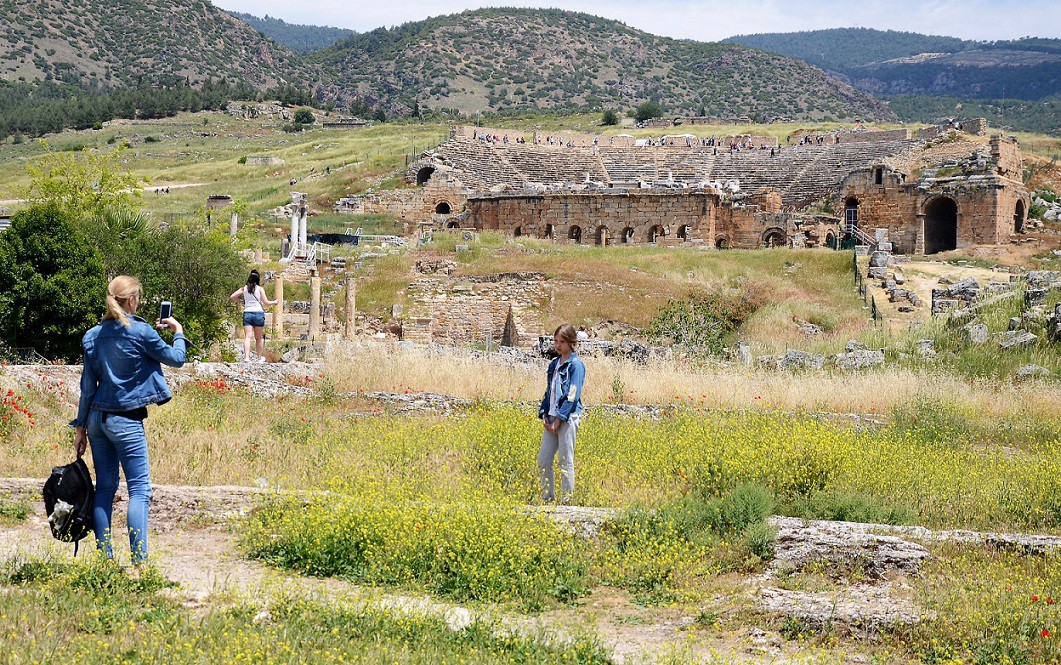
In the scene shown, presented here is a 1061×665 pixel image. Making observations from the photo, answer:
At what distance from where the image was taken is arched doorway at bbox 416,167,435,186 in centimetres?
4530

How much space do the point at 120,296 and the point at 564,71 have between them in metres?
131

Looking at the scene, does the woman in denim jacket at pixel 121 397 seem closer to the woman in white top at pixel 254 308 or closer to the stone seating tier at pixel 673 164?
the woman in white top at pixel 254 308

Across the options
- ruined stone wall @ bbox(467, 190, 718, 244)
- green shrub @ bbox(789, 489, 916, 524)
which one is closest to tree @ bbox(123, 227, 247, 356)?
green shrub @ bbox(789, 489, 916, 524)

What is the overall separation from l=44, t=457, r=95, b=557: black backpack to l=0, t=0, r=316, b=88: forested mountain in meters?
117

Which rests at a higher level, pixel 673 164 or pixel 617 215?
pixel 673 164

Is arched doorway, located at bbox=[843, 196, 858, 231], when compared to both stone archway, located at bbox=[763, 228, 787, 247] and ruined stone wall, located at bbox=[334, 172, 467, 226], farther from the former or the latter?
ruined stone wall, located at bbox=[334, 172, 467, 226]

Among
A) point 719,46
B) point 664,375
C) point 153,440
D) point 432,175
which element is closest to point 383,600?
point 153,440

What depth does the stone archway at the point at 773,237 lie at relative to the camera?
38750 mm

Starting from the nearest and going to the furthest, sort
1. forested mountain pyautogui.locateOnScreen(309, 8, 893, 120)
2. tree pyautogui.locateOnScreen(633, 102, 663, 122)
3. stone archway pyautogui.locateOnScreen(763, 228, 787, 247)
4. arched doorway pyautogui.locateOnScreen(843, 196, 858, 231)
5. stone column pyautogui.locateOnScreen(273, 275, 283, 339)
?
1. stone column pyautogui.locateOnScreen(273, 275, 283, 339)
2. stone archway pyautogui.locateOnScreen(763, 228, 787, 247)
3. arched doorway pyautogui.locateOnScreen(843, 196, 858, 231)
4. tree pyautogui.locateOnScreen(633, 102, 663, 122)
5. forested mountain pyautogui.locateOnScreen(309, 8, 893, 120)

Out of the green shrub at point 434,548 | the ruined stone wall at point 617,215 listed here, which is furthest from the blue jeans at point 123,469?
the ruined stone wall at point 617,215

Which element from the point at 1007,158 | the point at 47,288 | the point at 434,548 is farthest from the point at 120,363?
the point at 1007,158

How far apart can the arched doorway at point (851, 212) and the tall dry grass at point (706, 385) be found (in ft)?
95.5

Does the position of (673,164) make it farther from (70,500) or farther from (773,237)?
(70,500)

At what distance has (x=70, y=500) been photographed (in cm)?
607
